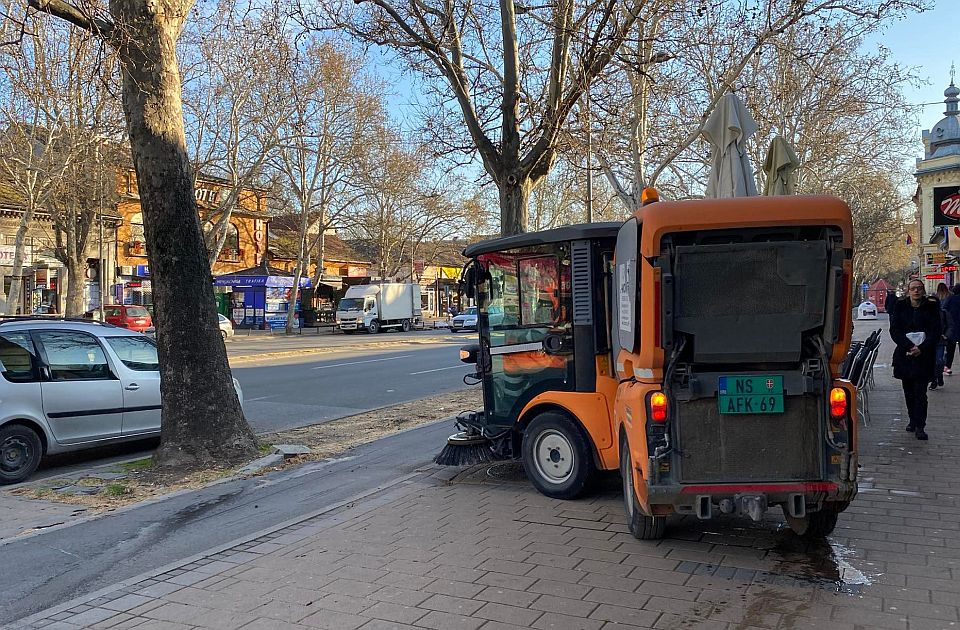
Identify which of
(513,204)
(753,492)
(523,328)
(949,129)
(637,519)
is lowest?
(637,519)

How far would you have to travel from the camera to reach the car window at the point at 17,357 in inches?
314

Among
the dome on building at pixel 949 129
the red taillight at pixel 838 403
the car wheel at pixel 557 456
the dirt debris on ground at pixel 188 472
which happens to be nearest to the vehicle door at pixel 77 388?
the dirt debris on ground at pixel 188 472

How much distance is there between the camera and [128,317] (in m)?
32.4

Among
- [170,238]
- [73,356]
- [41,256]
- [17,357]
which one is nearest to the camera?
[170,238]

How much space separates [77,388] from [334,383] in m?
8.60

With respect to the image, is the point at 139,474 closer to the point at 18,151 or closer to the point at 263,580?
the point at 263,580

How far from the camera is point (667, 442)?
15.5 feet

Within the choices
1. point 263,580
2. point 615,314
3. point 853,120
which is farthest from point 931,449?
point 853,120

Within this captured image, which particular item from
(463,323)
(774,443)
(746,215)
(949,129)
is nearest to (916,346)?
(774,443)

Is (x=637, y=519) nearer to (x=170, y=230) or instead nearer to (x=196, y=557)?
(x=196, y=557)

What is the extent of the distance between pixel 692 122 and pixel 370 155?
19.9 meters

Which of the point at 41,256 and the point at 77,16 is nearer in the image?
the point at 77,16

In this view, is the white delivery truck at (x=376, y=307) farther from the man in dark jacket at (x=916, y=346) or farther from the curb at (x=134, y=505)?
the man in dark jacket at (x=916, y=346)

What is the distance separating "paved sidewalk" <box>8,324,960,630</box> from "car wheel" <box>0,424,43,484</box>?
3739mm
